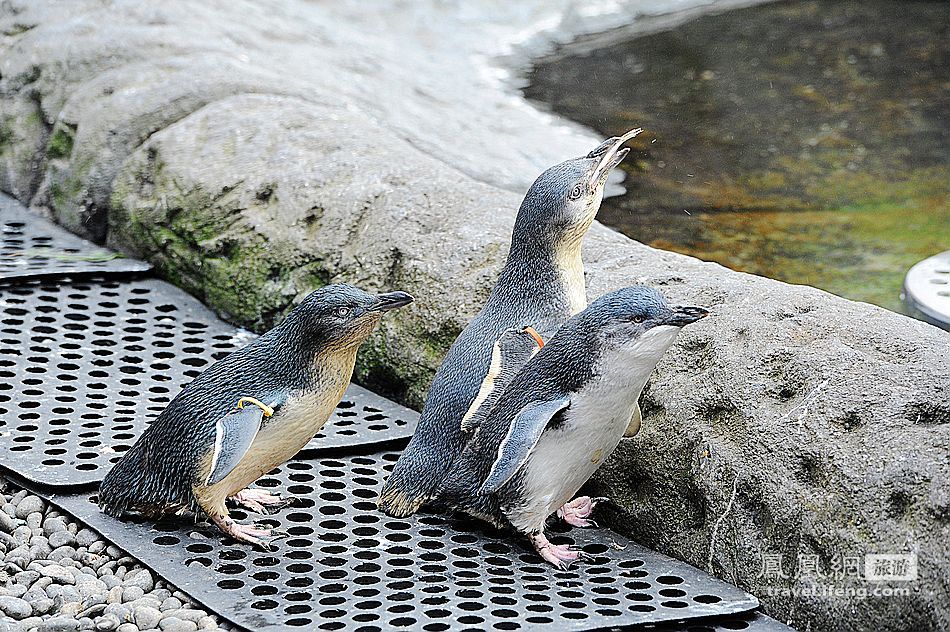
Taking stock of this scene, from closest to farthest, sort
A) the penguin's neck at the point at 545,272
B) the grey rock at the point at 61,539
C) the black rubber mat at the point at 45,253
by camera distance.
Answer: the grey rock at the point at 61,539 → the penguin's neck at the point at 545,272 → the black rubber mat at the point at 45,253

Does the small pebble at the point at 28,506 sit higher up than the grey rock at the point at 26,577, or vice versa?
the grey rock at the point at 26,577

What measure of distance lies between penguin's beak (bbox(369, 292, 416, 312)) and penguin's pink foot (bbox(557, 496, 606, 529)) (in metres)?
0.71

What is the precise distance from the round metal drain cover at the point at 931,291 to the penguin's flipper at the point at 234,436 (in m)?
2.64

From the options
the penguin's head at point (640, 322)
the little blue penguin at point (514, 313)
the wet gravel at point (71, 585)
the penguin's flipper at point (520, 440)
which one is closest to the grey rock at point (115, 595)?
the wet gravel at point (71, 585)

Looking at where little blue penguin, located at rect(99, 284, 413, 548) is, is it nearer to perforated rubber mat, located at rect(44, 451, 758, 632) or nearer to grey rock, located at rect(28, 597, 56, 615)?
perforated rubber mat, located at rect(44, 451, 758, 632)

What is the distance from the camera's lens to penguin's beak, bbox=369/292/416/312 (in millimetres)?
2979

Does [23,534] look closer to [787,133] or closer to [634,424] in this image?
[634,424]

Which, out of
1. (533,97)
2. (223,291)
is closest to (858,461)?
(223,291)

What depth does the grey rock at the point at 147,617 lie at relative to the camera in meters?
2.71

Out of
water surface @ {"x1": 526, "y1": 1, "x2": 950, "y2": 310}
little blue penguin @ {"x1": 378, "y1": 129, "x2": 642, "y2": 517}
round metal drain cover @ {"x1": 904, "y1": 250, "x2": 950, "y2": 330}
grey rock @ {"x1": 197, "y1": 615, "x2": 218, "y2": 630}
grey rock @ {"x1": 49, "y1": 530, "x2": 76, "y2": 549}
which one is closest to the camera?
grey rock @ {"x1": 197, "y1": 615, "x2": 218, "y2": 630}

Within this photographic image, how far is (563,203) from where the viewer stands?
3.32 meters

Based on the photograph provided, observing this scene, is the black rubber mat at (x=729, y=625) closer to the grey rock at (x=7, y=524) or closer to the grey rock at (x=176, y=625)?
the grey rock at (x=176, y=625)

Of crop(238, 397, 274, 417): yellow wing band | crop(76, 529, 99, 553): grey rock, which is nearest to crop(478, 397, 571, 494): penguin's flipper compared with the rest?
crop(238, 397, 274, 417): yellow wing band

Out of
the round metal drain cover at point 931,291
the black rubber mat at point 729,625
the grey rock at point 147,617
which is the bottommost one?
the round metal drain cover at point 931,291
